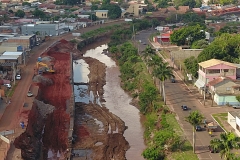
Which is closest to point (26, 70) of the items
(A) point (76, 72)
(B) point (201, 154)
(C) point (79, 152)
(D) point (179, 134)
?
(A) point (76, 72)

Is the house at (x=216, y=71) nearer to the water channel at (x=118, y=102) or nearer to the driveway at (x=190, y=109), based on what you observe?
the driveway at (x=190, y=109)

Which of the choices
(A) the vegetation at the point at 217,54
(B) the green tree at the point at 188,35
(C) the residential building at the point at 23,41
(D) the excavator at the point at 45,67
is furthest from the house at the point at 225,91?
(C) the residential building at the point at 23,41

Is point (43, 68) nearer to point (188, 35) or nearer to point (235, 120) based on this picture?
point (188, 35)

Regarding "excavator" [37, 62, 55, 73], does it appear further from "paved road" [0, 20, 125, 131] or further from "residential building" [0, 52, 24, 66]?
"residential building" [0, 52, 24, 66]

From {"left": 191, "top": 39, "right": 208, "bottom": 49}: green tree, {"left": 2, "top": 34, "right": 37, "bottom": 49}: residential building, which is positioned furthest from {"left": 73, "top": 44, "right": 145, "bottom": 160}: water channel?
{"left": 191, "top": 39, "right": 208, "bottom": 49}: green tree

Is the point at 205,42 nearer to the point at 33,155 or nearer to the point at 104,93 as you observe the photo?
the point at 104,93

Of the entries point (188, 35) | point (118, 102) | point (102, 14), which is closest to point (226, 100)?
point (118, 102)
